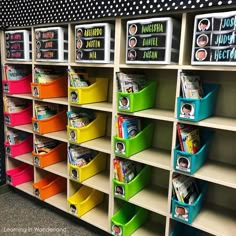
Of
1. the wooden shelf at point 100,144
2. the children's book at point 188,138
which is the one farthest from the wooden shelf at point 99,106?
the children's book at point 188,138

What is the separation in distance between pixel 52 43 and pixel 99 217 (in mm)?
1336

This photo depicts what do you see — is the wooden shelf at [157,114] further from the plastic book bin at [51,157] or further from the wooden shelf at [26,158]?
the wooden shelf at [26,158]

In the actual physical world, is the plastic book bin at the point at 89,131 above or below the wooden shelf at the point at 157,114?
below

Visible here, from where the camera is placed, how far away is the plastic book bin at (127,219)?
167cm

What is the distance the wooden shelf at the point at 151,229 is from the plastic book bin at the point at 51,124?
39.9 inches

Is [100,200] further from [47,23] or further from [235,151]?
[47,23]

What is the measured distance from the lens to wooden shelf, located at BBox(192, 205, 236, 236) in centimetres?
137

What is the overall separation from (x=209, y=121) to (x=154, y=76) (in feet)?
1.81

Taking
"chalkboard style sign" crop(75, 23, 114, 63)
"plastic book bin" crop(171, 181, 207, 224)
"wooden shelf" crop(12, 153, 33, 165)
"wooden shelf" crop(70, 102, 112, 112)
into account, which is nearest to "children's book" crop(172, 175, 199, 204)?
"plastic book bin" crop(171, 181, 207, 224)

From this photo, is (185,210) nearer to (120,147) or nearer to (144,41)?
(120,147)

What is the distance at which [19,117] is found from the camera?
7.45 feet

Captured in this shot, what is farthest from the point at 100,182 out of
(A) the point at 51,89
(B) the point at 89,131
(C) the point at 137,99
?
(A) the point at 51,89

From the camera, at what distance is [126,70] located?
5.40ft

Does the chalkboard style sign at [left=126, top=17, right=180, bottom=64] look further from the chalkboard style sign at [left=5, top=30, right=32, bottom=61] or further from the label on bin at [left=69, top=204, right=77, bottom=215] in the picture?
the label on bin at [left=69, top=204, right=77, bottom=215]
